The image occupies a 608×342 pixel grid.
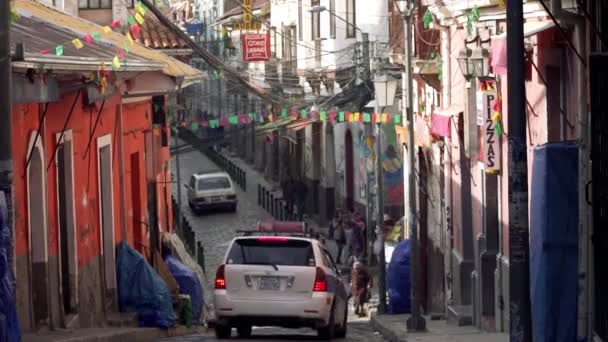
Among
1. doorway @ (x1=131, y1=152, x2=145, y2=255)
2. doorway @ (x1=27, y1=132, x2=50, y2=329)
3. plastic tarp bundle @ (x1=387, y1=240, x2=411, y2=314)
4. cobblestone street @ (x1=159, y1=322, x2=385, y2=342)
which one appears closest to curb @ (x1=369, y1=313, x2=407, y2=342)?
cobblestone street @ (x1=159, y1=322, x2=385, y2=342)

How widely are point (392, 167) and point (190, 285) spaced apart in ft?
61.0

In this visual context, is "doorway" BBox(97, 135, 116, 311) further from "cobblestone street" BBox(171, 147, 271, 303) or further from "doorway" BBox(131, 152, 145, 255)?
"cobblestone street" BBox(171, 147, 271, 303)

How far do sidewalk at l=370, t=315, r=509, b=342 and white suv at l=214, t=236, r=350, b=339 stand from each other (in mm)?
1436

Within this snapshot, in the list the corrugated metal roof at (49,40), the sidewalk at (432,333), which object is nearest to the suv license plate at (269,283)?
the sidewalk at (432,333)

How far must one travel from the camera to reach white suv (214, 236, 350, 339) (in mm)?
20234

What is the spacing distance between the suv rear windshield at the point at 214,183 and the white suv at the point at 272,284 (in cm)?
3484

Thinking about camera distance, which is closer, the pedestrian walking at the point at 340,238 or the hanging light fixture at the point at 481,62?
the hanging light fixture at the point at 481,62

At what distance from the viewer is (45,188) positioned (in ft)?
58.6

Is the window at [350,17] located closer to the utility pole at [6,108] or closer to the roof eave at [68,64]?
the roof eave at [68,64]

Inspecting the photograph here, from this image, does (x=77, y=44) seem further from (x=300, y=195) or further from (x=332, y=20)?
(x=300, y=195)

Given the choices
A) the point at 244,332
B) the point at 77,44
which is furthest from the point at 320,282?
the point at 77,44

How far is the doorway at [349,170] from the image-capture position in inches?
1961

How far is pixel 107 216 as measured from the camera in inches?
915

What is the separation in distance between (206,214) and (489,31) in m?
36.2
